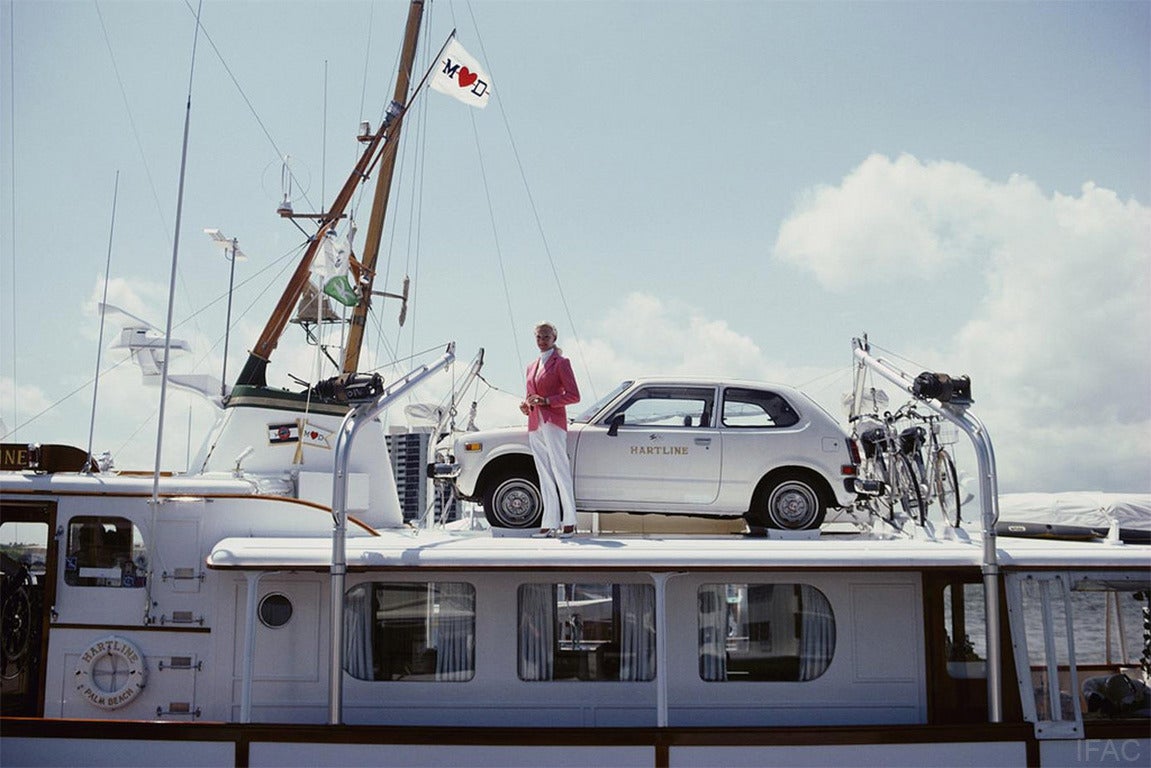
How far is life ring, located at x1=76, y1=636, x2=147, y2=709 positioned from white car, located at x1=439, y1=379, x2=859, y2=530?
285cm

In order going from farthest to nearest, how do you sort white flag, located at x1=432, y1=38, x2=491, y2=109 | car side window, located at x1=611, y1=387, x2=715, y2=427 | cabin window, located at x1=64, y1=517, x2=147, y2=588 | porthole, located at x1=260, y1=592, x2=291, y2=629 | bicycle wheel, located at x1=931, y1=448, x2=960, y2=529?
1. white flag, located at x1=432, y1=38, x2=491, y2=109
2. car side window, located at x1=611, y1=387, x2=715, y2=427
3. bicycle wheel, located at x1=931, y1=448, x2=960, y2=529
4. cabin window, located at x1=64, y1=517, x2=147, y2=588
5. porthole, located at x1=260, y1=592, x2=291, y2=629

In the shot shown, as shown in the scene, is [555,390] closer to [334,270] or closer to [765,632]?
[765,632]

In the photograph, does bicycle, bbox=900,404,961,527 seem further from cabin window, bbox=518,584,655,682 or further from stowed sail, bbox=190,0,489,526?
stowed sail, bbox=190,0,489,526

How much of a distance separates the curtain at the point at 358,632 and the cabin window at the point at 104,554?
166 centimetres

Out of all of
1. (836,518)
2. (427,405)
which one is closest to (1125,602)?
(836,518)

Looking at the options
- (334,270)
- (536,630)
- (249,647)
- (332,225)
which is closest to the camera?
(249,647)

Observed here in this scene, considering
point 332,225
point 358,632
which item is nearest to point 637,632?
point 358,632

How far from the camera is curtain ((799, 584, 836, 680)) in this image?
7.38 m

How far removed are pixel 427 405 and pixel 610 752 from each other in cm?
422

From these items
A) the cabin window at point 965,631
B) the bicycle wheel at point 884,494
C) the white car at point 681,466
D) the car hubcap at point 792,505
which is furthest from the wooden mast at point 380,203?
the cabin window at point 965,631

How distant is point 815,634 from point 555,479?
2.43 metres

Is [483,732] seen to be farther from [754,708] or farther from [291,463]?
[291,463]

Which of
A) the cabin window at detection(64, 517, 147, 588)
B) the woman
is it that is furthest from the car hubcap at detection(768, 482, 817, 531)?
the cabin window at detection(64, 517, 147, 588)

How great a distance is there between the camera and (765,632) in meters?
7.42
